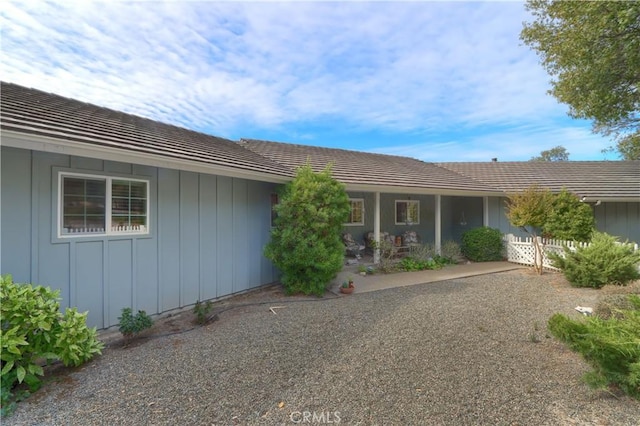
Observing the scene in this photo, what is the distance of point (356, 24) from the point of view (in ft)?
24.9

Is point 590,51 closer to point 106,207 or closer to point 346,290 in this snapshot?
point 346,290

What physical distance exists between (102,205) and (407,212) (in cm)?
1155

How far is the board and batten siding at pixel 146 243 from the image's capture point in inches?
161

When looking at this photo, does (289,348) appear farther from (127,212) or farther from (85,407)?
(127,212)

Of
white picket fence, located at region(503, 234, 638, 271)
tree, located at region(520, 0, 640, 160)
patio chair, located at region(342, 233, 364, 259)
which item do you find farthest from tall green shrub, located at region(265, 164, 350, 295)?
tree, located at region(520, 0, 640, 160)

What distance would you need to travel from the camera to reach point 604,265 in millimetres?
7371

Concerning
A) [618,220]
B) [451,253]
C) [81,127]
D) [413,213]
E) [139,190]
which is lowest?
[451,253]

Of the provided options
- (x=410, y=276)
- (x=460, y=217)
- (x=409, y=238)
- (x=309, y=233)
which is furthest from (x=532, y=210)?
(x=309, y=233)

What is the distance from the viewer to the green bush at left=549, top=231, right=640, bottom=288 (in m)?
7.30

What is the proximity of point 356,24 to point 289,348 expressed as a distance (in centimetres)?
739

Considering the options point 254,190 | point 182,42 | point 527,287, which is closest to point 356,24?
point 182,42

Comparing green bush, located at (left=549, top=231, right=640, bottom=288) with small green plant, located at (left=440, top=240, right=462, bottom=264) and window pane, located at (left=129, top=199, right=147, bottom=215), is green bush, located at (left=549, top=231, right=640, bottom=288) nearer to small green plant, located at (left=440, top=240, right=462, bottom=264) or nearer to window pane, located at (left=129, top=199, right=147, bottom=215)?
small green plant, located at (left=440, top=240, right=462, bottom=264)

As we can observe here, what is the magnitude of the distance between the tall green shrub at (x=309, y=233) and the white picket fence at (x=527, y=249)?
7.06 m

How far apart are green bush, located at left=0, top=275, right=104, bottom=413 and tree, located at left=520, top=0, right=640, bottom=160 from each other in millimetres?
12256
